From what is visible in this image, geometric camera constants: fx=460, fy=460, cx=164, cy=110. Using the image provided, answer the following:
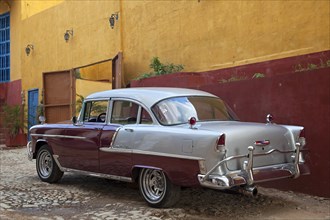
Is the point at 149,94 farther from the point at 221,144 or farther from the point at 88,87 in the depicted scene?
the point at 88,87

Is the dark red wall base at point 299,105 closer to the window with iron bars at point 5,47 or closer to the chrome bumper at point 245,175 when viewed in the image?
the chrome bumper at point 245,175

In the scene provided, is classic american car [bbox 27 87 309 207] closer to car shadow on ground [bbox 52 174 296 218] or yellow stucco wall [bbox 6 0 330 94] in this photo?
car shadow on ground [bbox 52 174 296 218]

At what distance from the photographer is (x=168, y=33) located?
1180cm

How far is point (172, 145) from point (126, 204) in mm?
1261

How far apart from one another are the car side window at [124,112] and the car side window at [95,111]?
0.28 meters

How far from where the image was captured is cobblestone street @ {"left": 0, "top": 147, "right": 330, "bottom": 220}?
18.7 feet

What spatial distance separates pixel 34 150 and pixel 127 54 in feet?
18.4

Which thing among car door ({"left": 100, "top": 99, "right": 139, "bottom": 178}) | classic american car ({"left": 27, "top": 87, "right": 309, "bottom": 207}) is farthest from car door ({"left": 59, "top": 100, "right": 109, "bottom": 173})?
car door ({"left": 100, "top": 99, "right": 139, "bottom": 178})

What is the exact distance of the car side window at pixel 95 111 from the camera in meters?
7.01

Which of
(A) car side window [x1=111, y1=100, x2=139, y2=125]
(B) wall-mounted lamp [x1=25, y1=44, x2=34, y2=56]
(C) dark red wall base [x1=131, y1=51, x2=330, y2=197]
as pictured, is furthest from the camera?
(B) wall-mounted lamp [x1=25, y1=44, x2=34, y2=56]

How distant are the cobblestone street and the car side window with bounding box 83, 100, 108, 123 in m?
1.14

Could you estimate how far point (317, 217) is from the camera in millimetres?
5848

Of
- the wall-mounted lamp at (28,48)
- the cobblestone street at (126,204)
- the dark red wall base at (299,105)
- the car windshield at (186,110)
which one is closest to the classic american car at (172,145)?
the car windshield at (186,110)

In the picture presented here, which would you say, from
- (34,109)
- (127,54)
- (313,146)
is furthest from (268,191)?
(34,109)
